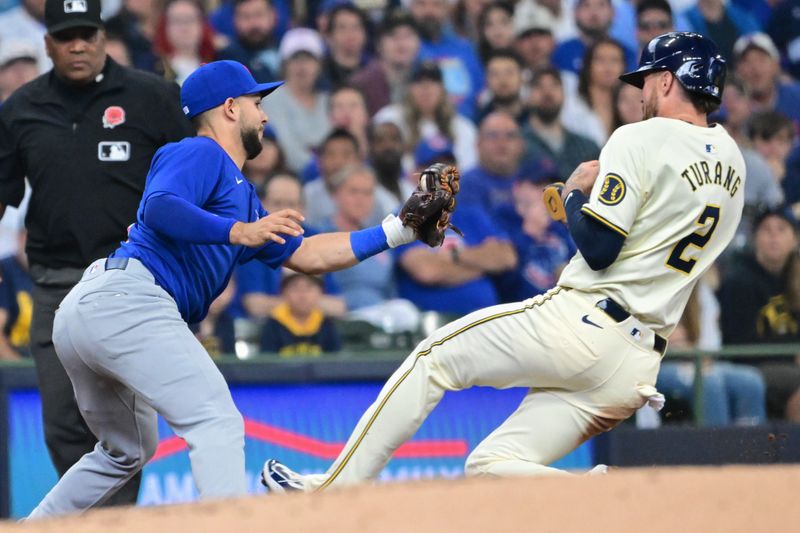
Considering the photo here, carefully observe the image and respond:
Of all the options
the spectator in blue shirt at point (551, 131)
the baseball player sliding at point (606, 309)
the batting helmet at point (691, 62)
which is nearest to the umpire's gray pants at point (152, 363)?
the baseball player sliding at point (606, 309)

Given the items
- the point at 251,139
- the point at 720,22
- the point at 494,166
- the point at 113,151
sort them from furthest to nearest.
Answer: the point at 720,22, the point at 494,166, the point at 113,151, the point at 251,139

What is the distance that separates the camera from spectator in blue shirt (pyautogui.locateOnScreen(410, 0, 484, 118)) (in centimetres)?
1098

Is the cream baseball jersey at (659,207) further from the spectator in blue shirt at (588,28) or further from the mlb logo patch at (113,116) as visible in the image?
the spectator in blue shirt at (588,28)

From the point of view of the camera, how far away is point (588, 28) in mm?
11555

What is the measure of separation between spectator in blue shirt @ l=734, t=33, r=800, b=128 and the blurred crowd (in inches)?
0.6

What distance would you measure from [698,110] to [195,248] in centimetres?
205

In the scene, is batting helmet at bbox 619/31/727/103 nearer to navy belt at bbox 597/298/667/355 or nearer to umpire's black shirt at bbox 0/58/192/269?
navy belt at bbox 597/298/667/355

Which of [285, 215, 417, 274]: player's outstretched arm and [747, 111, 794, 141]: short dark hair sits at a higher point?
[747, 111, 794, 141]: short dark hair

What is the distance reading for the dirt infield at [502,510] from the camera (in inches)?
166

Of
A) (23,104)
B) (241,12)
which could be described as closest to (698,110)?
(23,104)

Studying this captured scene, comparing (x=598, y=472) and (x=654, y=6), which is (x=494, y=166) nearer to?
(x=654, y=6)

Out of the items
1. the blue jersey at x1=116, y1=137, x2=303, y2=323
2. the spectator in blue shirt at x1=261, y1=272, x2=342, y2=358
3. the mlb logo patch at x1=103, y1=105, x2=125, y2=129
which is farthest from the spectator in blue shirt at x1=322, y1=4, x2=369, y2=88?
the blue jersey at x1=116, y1=137, x2=303, y2=323

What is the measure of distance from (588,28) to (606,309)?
22.7 ft

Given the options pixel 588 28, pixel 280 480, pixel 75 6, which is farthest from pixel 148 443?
pixel 588 28
